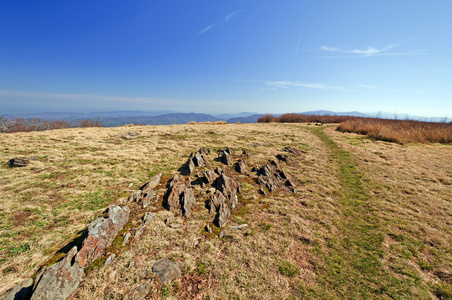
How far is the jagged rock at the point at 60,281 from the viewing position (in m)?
4.63

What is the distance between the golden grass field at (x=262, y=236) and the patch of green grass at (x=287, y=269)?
0.04 metres

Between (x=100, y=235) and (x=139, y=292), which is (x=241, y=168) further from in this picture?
(x=139, y=292)

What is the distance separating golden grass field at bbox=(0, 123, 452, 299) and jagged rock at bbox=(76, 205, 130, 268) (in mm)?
583

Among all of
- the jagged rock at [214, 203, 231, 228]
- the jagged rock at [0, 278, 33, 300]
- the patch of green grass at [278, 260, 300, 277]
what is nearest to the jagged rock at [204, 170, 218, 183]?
the jagged rock at [214, 203, 231, 228]

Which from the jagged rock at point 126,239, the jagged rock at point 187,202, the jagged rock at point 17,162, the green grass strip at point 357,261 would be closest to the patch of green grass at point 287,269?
the green grass strip at point 357,261

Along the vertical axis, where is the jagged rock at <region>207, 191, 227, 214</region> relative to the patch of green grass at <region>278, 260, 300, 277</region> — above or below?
above

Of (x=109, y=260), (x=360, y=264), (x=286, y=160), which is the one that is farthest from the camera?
(x=286, y=160)

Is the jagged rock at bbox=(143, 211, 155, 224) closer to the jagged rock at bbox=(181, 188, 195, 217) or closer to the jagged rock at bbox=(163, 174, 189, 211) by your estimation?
the jagged rock at bbox=(163, 174, 189, 211)

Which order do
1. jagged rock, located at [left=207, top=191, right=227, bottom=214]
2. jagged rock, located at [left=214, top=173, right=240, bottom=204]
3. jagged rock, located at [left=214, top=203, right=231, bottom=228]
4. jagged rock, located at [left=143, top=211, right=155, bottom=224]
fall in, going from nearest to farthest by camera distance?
jagged rock, located at [left=143, top=211, right=155, bottom=224] → jagged rock, located at [left=214, top=203, right=231, bottom=228] → jagged rock, located at [left=207, top=191, right=227, bottom=214] → jagged rock, located at [left=214, top=173, right=240, bottom=204]

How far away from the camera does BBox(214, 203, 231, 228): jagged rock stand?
8.38 m

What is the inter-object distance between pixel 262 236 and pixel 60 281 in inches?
295

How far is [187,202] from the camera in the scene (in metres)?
9.48

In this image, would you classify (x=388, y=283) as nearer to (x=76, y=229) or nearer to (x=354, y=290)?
(x=354, y=290)

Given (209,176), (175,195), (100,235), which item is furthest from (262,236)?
(100,235)
